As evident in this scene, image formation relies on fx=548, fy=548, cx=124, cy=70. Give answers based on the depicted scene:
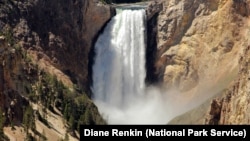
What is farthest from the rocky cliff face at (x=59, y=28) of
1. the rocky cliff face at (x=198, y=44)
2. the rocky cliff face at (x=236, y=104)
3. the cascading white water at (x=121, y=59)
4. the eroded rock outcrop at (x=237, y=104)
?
the eroded rock outcrop at (x=237, y=104)

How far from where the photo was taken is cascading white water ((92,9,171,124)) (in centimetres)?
8456

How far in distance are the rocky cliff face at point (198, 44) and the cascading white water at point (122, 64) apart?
150 inches

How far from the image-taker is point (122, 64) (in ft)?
288

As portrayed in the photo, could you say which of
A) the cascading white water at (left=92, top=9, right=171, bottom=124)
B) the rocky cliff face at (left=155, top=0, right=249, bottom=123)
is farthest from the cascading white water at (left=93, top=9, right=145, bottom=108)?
the rocky cliff face at (left=155, top=0, right=249, bottom=123)

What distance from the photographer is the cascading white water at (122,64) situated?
84.6 metres

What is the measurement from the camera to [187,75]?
260 feet

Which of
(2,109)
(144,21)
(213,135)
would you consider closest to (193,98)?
(144,21)

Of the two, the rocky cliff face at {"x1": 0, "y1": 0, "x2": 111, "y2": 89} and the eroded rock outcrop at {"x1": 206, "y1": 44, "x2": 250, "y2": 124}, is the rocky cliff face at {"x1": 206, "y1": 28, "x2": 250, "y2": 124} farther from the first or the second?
the rocky cliff face at {"x1": 0, "y1": 0, "x2": 111, "y2": 89}

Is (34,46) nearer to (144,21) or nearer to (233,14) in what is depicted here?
(144,21)

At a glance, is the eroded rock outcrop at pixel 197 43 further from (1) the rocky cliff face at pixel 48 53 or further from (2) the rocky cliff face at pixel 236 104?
(2) the rocky cliff face at pixel 236 104

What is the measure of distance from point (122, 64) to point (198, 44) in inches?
544

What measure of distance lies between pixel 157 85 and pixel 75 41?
14513 mm

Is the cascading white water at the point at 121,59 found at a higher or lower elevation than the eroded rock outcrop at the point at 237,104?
higher

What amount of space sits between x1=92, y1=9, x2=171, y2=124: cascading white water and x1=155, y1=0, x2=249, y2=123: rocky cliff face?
3805 mm
